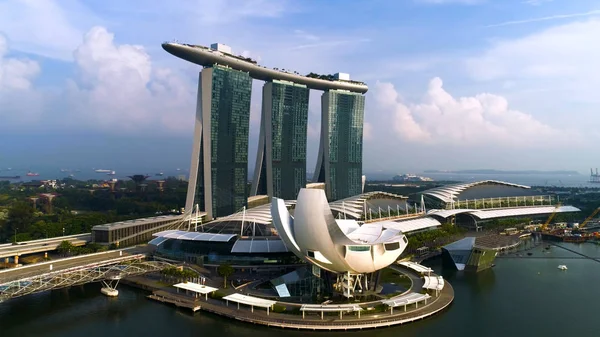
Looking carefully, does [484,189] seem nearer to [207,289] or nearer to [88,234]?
[207,289]

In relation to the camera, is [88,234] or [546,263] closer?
[546,263]

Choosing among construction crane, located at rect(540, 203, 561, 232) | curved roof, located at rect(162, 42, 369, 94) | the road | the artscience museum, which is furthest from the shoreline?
construction crane, located at rect(540, 203, 561, 232)

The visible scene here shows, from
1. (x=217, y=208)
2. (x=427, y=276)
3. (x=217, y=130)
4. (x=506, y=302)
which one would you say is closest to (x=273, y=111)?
(x=217, y=130)

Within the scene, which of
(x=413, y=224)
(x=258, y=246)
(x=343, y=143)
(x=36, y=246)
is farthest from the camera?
(x=343, y=143)

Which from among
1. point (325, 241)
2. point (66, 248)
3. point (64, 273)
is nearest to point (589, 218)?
point (325, 241)

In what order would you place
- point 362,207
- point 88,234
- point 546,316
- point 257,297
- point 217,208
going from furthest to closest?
point 217,208, point 362,207, point 88,234, point 257,297, point 546,316

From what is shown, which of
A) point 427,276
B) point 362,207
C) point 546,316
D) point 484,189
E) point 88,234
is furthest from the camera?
point 484,189

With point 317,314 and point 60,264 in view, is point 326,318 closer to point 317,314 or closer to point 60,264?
point 317,314

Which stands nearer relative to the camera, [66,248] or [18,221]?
[66,248]
